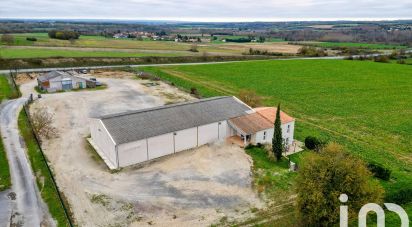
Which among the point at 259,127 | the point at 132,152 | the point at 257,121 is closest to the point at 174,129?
the point at 132,152

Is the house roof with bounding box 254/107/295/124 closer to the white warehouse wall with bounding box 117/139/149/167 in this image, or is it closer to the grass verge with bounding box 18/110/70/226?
the white warehouse wall with bounding box 117/139/149/167

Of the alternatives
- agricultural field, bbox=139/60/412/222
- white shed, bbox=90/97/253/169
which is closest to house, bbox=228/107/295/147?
white shed, bbox=90/97/253/169

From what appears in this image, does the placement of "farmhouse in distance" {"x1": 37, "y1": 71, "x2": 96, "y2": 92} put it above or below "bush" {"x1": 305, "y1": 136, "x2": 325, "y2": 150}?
above

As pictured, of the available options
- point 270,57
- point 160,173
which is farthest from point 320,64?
point 160,173

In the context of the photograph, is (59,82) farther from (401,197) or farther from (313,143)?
(401,197)

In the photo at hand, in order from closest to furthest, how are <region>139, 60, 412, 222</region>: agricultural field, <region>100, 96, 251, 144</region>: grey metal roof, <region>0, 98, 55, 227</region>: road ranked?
1. <region>0, 98, 55, 227</region>: road
2. <region>100, 96, 251, 144</region>: grey metal roof
3. <region>139, 60, 412, 222</region>: agricultural field

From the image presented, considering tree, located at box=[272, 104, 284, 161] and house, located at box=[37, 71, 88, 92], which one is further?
house, located at box=[37, 71, 88, 92]

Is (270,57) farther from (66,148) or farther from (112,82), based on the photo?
(66,148)

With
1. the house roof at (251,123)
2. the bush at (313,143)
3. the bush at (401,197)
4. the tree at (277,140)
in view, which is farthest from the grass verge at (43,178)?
the bush at (313,143)
